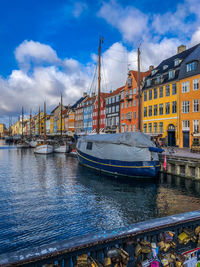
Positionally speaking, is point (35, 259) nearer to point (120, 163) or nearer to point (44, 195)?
point (44, 195)

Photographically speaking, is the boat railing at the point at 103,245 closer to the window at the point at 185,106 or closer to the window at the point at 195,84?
the window at the point at 195,84

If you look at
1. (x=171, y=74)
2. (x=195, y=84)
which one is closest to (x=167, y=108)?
(x=171, y=74)

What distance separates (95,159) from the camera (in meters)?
24.5

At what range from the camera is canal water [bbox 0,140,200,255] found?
29.7 ft

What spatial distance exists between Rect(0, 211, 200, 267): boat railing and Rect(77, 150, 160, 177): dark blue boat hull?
16.1 m

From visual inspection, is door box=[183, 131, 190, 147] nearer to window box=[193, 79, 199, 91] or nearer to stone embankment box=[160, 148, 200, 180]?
window box=[193, 79, 199, 91]

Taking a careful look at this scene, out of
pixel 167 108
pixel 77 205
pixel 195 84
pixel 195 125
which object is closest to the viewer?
pixel 77 205

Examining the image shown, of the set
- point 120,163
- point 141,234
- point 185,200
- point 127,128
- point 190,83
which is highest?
point 190,83

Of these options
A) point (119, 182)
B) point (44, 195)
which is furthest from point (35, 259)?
point (119, 182)

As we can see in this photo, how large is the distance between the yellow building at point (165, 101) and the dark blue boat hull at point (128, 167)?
19.6 metres

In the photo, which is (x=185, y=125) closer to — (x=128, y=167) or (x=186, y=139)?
(x=186, y=139)

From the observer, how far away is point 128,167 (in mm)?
20312

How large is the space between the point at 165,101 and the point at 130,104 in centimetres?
1331

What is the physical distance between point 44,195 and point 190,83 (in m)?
31.4
